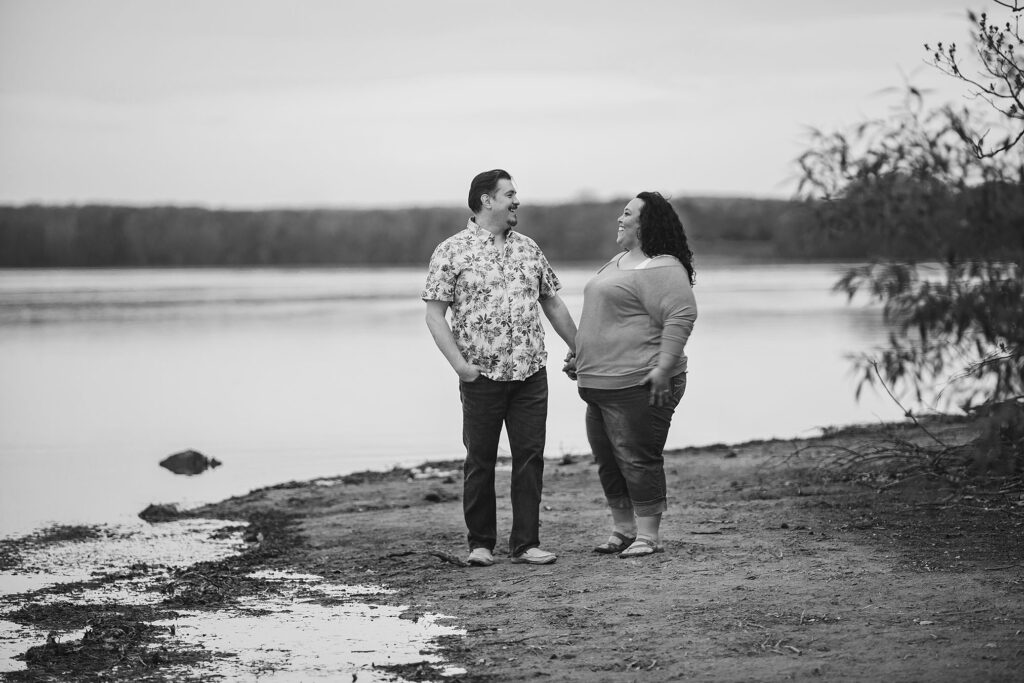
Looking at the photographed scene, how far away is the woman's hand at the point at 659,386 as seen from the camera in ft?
19.8

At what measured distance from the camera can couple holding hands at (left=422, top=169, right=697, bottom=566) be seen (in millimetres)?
6098

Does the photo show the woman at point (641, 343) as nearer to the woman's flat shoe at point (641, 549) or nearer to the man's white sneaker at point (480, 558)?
the woman's flat shoe at point (641, 549)

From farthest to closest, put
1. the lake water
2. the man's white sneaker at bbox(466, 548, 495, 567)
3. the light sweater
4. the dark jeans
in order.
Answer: the lake water < the man's white sneaker at bbox(466, 548, 495, 567) < the dark jeans < the light sweater

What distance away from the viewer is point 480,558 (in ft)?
20.8

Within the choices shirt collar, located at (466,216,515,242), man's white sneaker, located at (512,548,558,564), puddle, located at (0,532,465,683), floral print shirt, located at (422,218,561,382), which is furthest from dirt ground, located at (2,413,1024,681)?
shirt collar, located at (466,216,515,242)

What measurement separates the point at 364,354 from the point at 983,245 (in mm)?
15094

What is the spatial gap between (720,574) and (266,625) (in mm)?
2006

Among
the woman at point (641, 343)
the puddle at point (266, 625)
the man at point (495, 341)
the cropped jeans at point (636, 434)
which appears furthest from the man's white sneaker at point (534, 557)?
the puddle at point (266, 625)

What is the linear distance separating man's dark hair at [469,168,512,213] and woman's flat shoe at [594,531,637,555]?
5.74 feet

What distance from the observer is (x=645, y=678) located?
4.46 m

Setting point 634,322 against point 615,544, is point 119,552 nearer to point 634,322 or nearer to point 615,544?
point 615,544

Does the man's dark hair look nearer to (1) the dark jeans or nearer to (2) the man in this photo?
(2) the man

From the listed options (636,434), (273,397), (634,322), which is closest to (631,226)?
(634,322)

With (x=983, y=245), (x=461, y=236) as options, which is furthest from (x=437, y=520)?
(x=983, y=245)
